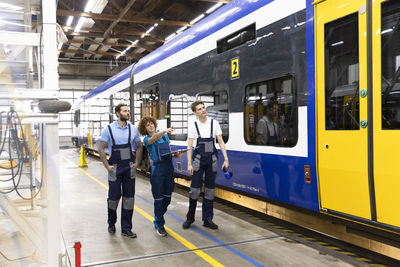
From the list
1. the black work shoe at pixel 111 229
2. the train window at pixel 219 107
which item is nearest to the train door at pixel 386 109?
the train window at pixel 219 107

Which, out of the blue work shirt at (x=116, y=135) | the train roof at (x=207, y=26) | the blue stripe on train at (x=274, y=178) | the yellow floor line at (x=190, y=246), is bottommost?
the yellow floor line at (x=190, y=246)

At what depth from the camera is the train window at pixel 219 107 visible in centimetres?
580

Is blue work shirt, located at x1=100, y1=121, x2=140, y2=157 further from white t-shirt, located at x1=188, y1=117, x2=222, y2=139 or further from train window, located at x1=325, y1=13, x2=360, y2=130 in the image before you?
train window, located at x1=325, y1=13, x2=360, y2=130

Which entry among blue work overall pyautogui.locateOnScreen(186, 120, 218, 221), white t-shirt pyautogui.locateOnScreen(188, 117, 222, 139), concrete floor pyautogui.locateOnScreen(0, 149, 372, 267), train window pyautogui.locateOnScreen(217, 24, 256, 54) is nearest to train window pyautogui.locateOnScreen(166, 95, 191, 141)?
train window pyautogui.locateOnScreen(217, 24, 256, 54)

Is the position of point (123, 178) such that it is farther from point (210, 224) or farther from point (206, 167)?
point (210, 224)

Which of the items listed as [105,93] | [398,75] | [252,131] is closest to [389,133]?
[398,75]

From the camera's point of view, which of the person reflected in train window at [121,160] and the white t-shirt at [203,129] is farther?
Result: the white t-shirt at [203,129]

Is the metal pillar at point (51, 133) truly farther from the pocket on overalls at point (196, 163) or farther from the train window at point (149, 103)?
the train window at point (149, 103)

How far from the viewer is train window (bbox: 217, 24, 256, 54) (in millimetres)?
5135

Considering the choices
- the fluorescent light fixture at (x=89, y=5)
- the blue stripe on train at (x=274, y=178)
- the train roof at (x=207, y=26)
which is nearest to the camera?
the blue stripe on train at (x=274, y=178)

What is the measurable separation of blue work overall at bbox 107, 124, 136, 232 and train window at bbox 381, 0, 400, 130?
3.00 m

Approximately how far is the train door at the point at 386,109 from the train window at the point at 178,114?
4160mm

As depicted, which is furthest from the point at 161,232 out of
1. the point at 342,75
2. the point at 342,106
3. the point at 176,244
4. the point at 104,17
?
the point at 104,17

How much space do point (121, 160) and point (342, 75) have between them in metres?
2.80
